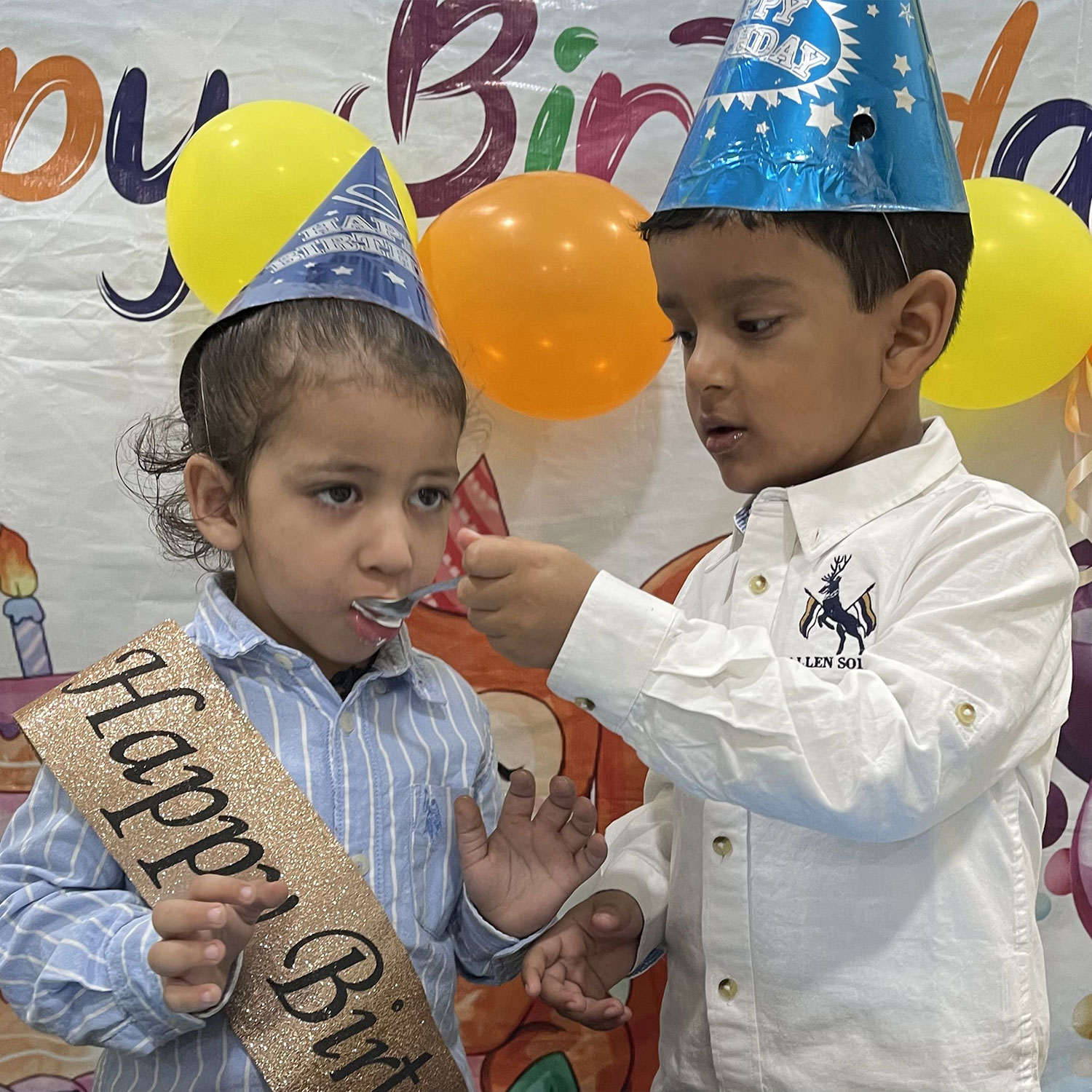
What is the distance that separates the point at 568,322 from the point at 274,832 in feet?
2.07

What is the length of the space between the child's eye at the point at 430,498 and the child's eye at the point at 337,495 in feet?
0.18

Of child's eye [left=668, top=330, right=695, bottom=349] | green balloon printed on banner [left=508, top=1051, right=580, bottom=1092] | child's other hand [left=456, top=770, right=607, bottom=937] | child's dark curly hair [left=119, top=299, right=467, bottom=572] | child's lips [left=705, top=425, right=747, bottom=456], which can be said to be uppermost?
child's eye [left=668, top=330, right=695, bottom=349]

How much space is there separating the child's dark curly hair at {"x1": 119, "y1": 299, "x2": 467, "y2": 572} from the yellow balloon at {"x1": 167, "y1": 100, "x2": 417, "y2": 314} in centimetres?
18

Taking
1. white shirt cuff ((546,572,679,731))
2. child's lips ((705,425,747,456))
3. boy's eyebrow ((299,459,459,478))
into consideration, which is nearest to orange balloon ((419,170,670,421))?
child's lips ((705,425,747,456))

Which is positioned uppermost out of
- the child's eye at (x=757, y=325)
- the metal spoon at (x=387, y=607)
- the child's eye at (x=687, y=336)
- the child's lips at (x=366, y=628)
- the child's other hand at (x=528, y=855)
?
the child's eye at (x=757, y=325)

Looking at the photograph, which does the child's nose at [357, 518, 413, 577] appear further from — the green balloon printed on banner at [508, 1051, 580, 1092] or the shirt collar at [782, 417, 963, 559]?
the green balloon printed on banner at [508, 1051, 580, 1092]

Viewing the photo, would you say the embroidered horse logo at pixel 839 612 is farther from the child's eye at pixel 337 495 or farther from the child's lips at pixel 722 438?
the child's eye at pixel 337 495

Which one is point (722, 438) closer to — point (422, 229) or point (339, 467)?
point (339, 467)

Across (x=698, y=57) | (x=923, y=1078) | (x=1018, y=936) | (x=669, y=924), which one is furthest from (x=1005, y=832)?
(x=698, y=57)

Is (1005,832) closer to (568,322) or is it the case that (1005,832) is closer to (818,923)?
(818,923)

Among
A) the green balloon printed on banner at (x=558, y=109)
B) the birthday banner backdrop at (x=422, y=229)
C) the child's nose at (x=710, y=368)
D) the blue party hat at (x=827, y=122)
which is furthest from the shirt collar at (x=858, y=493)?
the green balloon printed on banner at (x=558, y=109)

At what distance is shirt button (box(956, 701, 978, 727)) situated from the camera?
86cm

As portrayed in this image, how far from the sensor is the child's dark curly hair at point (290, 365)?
0.97 metres

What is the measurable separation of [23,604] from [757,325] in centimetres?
98
